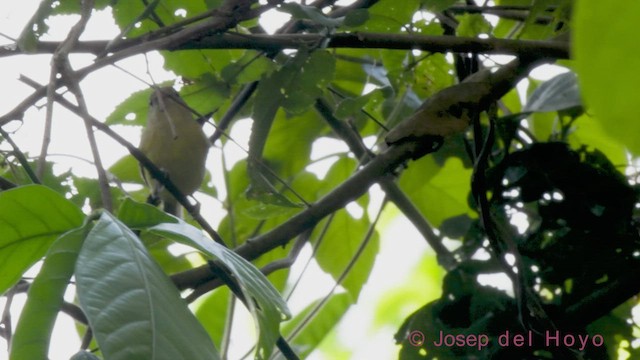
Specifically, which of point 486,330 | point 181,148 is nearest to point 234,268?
point 486,330

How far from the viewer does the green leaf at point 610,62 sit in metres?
0.15

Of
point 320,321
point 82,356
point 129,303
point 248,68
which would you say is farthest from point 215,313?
point 129,303

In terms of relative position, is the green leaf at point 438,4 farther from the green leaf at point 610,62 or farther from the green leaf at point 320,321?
the green leaf at point 610,62

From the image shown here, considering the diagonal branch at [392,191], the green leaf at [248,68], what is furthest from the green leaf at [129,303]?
the diagonal branch at [392,191]

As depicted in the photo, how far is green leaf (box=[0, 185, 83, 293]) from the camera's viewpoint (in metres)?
0.49

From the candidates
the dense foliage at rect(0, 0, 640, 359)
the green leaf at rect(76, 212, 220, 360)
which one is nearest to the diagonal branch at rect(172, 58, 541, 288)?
the dense foliage at rect(0, 0, 640, 359)

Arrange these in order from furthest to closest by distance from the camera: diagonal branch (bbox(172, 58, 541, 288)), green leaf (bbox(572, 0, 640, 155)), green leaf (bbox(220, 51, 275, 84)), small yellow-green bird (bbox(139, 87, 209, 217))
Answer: small yellow-green bird (bbox(139, 87, 209, 217)) < green leaf (bbox(220, 51, 275, 84)) < diagonal branch (bbox(172, 58, 541, 288)) < green leaf (bbox(572, 0, 640, 155))

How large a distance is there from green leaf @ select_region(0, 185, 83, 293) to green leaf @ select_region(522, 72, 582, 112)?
0.79 m

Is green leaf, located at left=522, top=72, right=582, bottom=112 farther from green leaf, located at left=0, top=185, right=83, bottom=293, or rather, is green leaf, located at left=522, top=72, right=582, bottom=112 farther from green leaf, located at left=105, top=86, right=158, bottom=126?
green leaf, located at left=0, top=185, right=83, bottom=293

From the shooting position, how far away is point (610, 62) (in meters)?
0.15

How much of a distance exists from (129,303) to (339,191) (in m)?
0.55

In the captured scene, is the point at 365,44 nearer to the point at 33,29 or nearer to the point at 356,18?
the point at 356,18

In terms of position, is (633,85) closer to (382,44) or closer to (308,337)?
(382,44)

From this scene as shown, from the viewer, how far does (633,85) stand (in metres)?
0.15
